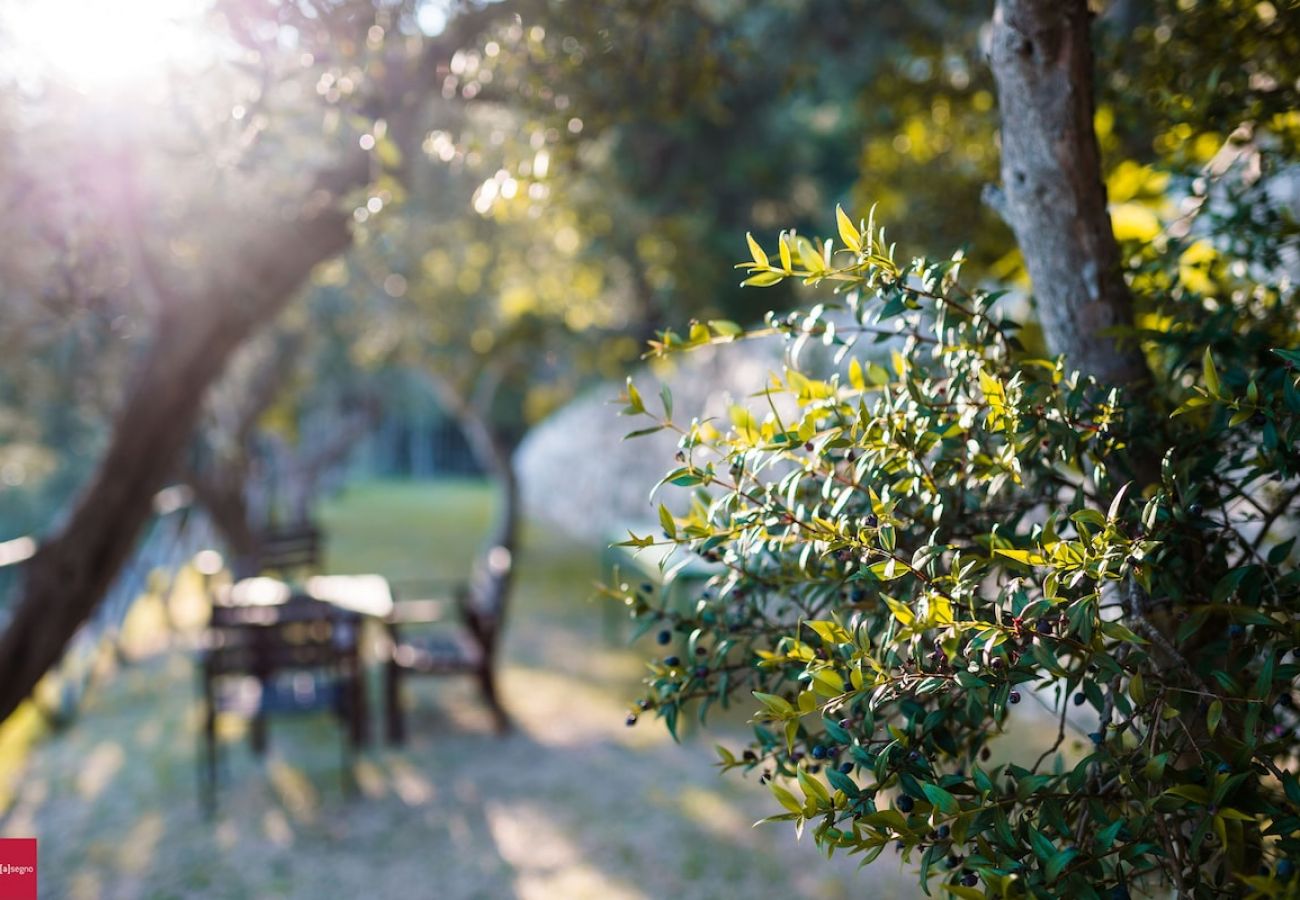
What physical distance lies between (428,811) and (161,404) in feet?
7.02

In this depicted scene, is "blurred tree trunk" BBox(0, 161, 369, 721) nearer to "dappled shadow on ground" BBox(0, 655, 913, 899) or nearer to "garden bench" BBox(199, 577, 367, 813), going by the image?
"garden bench" BBox(199, 577, 367, 813)

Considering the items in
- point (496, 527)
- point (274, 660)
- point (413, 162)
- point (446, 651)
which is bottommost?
point (446, 651)

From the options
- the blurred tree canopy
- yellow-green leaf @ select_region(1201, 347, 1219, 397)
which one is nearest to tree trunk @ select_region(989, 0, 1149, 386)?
the blurred tree canopy

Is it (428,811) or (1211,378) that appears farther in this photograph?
(428,811)

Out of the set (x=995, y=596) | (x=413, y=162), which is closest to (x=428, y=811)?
(x=413, y=162)

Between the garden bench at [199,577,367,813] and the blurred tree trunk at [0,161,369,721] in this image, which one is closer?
the blurred tree trunk at [0,161,369,721]

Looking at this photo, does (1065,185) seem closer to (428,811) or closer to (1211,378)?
(1211,378)

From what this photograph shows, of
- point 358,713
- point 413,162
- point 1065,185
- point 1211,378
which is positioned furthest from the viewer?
point 358,713

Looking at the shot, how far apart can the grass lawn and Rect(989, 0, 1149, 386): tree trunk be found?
8.00ft

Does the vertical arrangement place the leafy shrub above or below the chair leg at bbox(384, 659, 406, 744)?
above

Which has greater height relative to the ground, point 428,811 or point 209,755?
point 209,755

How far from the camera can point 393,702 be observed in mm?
Result: 5270

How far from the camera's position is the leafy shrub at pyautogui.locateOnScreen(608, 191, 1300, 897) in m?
1.15

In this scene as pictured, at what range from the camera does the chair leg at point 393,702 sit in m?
5.25
